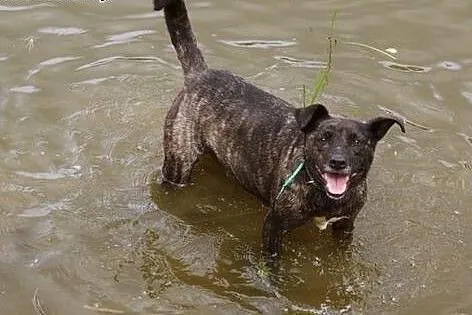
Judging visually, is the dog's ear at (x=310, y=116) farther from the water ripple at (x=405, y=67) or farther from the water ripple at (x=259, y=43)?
the water ripple at (x=259, y=43)

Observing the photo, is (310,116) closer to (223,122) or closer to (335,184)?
(335,184)

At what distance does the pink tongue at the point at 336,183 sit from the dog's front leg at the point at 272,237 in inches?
27.5

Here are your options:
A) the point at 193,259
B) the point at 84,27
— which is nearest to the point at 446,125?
the point at 193,259

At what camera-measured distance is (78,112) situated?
9.05 m

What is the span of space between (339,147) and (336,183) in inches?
11.1

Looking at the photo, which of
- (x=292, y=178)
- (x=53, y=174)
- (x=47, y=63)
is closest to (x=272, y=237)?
(x=292, y=178)

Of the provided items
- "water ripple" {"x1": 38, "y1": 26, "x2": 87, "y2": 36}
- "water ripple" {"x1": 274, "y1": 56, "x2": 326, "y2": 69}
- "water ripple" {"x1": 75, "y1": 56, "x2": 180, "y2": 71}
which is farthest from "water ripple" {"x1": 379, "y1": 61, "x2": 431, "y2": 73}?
"water ripple" {"x1": 38, "y1": 26, "x2": 87, "y2": 36}

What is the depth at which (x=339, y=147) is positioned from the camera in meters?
6.01

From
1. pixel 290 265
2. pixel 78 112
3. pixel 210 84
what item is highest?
pixel 210 84

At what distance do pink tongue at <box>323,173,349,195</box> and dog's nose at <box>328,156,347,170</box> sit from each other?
139 millimetres

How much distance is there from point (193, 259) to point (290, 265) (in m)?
0.85

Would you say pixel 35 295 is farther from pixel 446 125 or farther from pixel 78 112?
pixel 446 125

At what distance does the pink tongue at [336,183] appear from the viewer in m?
6.08

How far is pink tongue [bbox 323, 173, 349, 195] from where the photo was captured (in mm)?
6078
